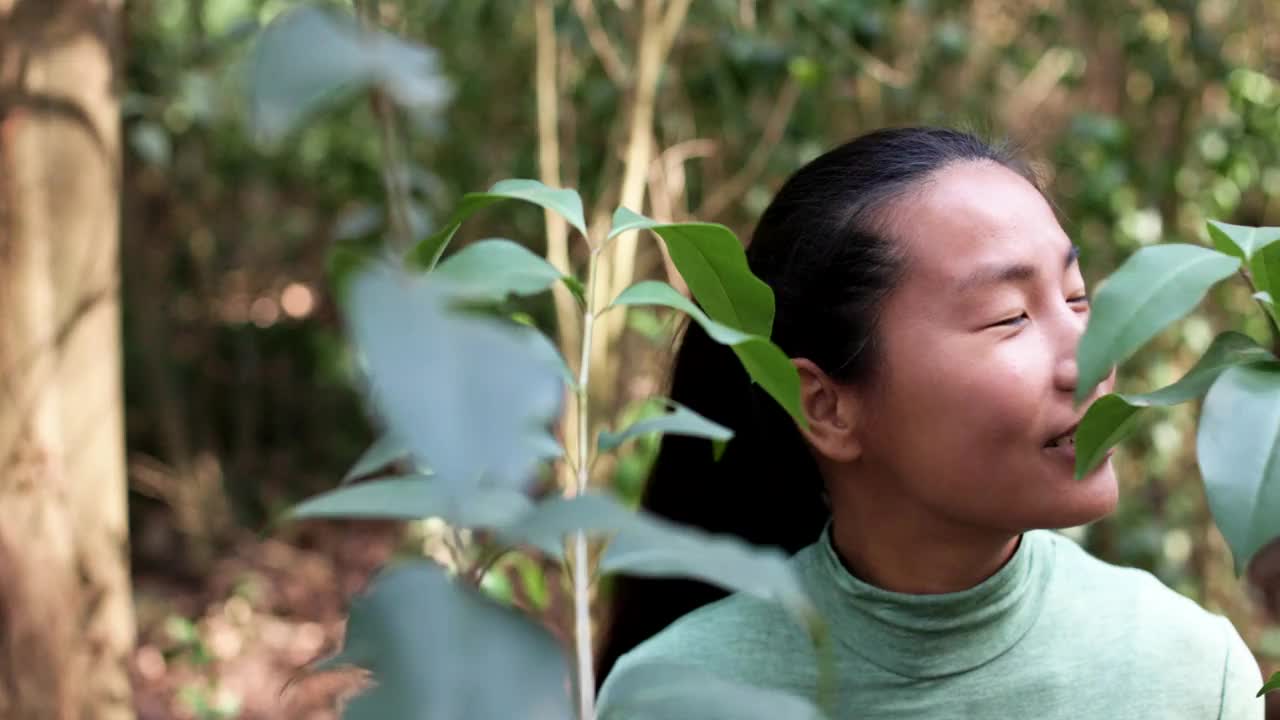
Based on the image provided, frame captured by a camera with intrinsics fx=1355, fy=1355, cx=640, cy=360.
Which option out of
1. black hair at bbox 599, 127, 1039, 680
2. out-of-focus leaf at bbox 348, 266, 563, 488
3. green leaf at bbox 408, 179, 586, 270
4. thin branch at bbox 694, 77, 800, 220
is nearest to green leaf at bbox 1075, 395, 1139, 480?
green leaf at bbox 408, 179, 586, 270

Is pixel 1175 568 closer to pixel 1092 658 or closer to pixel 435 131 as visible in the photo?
pixel 1092 658

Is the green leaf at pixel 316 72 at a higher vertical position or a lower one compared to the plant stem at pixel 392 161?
higher

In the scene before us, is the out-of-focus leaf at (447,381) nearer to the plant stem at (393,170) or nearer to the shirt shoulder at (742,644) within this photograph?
the plant stem at (393,170)

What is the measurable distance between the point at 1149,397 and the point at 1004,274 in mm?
444

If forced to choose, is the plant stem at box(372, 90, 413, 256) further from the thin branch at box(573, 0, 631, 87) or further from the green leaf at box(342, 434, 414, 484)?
the thin branch at box(573, 0, 631, 87)

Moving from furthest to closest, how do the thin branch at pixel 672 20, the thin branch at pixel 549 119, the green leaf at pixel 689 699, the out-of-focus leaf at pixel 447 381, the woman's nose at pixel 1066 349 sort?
the thin branch at pixel 549 119, the thin branch at pixel 672 20, the woman's nose at pixel 1066 349, the green leaf at pixel 689 699, the out-of-focus leaf at pixel 447 381

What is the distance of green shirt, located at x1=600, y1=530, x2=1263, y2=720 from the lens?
1111 millimetres

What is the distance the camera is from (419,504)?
40 cm

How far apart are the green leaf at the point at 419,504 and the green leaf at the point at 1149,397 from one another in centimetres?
29

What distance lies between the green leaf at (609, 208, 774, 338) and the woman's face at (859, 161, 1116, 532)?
0.35 meters

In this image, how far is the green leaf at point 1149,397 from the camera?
564 millimetres

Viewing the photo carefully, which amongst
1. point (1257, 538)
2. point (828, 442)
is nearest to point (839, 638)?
point (828, 442)

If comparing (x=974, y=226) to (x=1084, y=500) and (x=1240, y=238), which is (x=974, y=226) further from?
(x=1240, y=238)

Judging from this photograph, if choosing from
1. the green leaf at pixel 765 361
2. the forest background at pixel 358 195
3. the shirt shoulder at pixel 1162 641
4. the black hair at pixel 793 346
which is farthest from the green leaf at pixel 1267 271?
the shirt shoulder at pixel 1162 641
